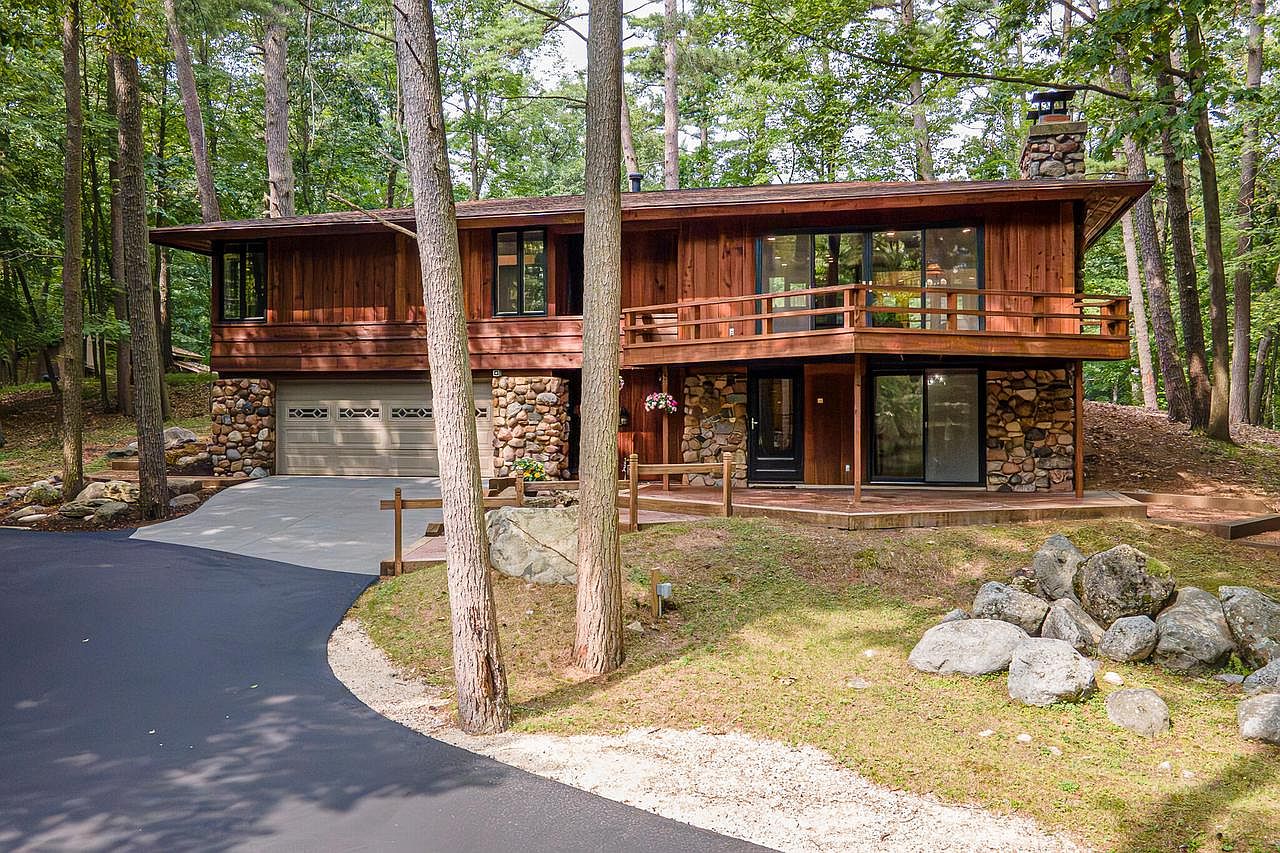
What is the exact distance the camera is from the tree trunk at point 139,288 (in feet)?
41.4

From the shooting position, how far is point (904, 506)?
11.1m

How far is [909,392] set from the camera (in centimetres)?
1371

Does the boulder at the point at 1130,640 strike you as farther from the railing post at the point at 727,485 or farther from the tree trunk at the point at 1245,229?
the tree trunk at the point at 1245,229

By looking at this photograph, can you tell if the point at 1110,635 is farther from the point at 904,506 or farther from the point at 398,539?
the point at 398,539

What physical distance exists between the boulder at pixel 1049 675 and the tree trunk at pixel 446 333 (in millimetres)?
3860

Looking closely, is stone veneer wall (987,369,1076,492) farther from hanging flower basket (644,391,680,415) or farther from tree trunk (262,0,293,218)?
tree trunk (262,0,293,218)

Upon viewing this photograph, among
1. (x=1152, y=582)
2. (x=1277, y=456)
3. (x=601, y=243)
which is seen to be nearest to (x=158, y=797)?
(x=601, y=243)

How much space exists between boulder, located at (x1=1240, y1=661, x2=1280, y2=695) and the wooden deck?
4525 mm

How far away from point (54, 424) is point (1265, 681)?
79.2ft

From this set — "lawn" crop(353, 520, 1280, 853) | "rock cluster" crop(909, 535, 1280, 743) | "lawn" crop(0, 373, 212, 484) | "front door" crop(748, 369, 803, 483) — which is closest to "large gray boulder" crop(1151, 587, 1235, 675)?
"rock cluster" crop(909, 535, 1280, 743)

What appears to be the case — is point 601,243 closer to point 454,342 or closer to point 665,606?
point 454,342

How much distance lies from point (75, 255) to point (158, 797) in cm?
1215

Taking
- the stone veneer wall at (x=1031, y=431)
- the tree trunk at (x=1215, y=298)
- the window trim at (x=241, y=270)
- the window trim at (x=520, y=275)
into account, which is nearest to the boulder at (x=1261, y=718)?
the stone veneer wall at (x=1031, y=431)

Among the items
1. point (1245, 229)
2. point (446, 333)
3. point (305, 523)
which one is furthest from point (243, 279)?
point (1245, 229)
